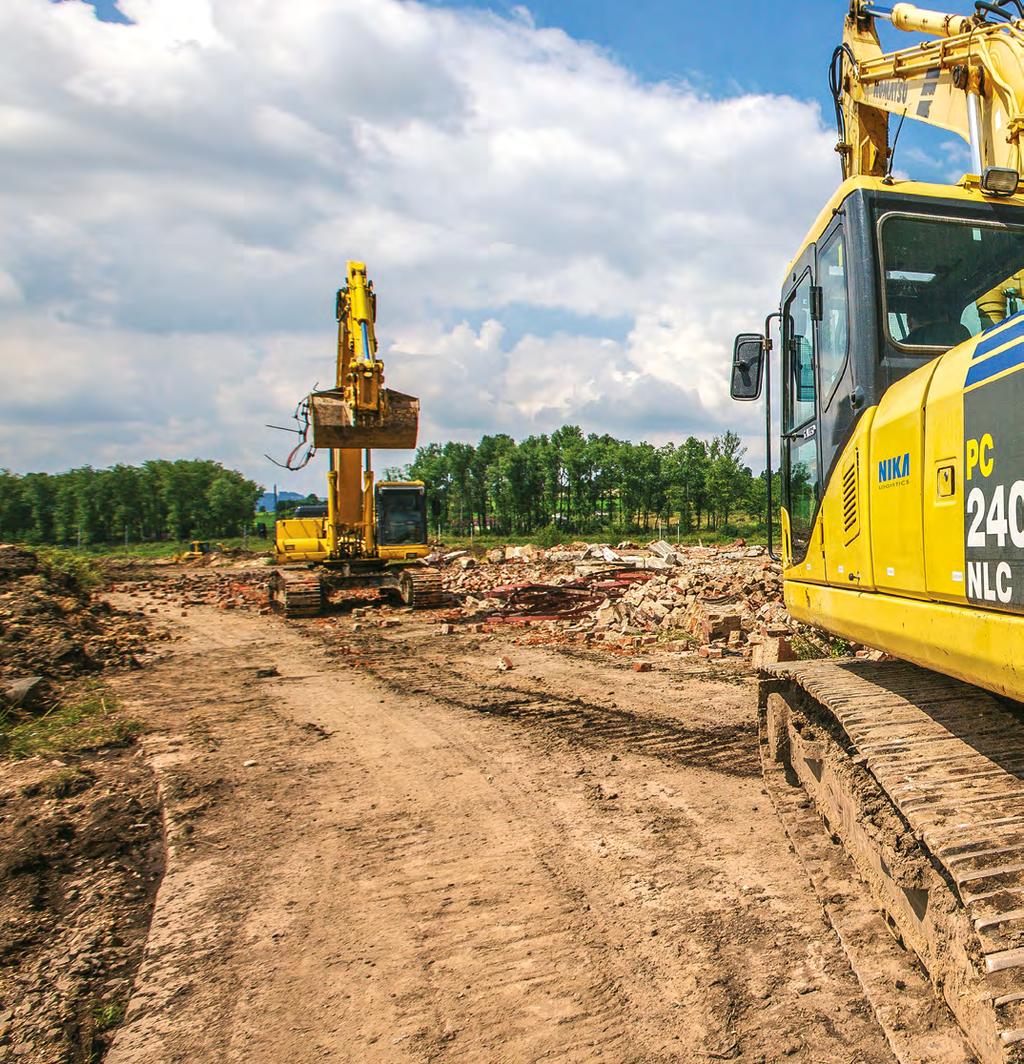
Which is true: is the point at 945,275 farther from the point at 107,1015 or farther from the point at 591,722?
the point at 107,1015

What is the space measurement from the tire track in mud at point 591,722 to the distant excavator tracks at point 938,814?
166cm

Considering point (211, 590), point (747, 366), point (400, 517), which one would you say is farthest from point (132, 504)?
point (747, 366)

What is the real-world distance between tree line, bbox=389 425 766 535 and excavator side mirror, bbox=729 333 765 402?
52.5 meters

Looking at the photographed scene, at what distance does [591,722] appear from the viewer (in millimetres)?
6930

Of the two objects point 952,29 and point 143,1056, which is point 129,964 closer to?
point 143,1056

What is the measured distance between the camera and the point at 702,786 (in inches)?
203

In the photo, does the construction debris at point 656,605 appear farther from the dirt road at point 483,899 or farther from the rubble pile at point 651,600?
the dirt road at point 483,899

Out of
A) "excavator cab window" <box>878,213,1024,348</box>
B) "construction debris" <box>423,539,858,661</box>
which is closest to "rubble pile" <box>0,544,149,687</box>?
"construction debris" <box>423,539,858,661</box>

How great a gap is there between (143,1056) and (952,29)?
716cm

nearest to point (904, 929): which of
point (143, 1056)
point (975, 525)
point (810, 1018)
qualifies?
point (810, 1018)

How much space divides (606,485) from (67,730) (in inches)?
2336

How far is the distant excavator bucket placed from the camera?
1491cm

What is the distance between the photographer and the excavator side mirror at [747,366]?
4.71m

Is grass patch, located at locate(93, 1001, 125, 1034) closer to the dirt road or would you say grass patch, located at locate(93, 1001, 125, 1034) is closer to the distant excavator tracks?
the dirt road
